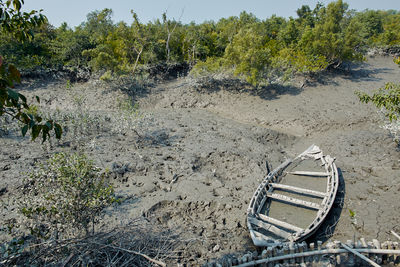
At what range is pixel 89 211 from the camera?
14.4 feet

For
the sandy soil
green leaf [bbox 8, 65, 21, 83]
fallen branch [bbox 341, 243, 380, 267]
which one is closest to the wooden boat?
the sandy soil

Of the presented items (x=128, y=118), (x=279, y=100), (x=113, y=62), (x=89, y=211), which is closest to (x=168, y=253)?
(x=89, y=211)

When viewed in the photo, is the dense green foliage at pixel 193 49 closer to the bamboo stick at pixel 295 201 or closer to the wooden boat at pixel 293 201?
the wooden boat at pixel 293 201

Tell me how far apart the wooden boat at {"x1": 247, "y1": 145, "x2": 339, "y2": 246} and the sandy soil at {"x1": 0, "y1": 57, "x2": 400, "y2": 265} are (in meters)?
0.41

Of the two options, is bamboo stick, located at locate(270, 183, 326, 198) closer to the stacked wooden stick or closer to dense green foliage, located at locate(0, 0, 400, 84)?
the stacked wooden stick

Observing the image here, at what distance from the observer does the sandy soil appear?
20.0 feet

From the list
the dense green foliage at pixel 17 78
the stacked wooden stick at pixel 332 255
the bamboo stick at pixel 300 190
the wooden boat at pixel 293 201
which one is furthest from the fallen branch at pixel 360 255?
the dense green foliage at pixel 17 78

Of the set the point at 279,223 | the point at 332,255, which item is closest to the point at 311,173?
the point at 279,223

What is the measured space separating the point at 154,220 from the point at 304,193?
4051 millimetres

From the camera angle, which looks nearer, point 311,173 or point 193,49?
point 311,173

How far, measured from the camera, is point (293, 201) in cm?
642

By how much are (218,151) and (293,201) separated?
3.48 meters

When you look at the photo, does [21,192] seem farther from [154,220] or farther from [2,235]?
[154,220]

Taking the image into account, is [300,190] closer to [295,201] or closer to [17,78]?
[295,201]
